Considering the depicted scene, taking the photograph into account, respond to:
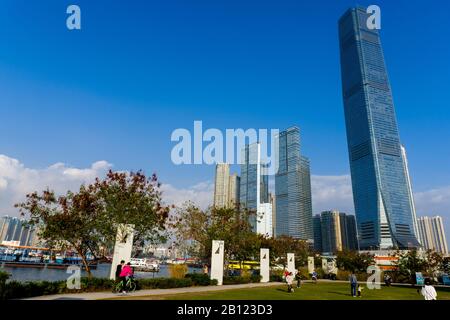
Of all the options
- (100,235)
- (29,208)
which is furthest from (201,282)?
(29,208)

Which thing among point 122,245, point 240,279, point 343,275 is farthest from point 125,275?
point 343,275

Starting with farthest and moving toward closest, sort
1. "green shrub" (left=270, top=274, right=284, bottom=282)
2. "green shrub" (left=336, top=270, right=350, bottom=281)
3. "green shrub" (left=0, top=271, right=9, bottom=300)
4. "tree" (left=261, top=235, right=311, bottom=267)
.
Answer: "tree" (left=261, top=235, right=311, bottom=267), "green shrub" (left=336, top=270, right=350, bottom=281), "green shrub" (left=270, top=274, right=284, bottom=282), "green shrub" (left=0, top=271, right=9, bottom=300)

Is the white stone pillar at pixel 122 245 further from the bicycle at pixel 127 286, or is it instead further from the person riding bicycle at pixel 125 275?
the person riding bicycle at pixel 125 275

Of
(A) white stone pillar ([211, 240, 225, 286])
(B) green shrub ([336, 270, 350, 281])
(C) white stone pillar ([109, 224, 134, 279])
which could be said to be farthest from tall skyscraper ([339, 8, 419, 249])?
(C) white stone pillar ([109, 224, 134, 279])

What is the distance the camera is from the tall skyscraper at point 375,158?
157m

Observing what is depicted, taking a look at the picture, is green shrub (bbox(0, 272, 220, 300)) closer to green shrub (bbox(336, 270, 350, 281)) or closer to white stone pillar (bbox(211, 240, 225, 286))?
white stone pillar (bbox(211, 240, 225, 286))

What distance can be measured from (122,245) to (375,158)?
16809 cm

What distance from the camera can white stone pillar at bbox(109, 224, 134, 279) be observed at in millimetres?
20453

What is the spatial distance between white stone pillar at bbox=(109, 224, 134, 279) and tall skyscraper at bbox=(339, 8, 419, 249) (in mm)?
157613

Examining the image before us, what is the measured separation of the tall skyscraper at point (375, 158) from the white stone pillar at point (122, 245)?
6205 inches

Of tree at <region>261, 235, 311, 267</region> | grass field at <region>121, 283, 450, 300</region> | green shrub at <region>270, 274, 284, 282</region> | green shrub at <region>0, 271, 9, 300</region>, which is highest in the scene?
tree at <region>261, 235, 311, 267</region>

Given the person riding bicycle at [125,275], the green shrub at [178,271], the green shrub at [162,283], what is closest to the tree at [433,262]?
the green shrub at [178,271]

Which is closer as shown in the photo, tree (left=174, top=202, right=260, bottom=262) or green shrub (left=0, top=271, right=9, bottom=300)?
green shrub (left=0, top=271, right=9, bottom=300)
